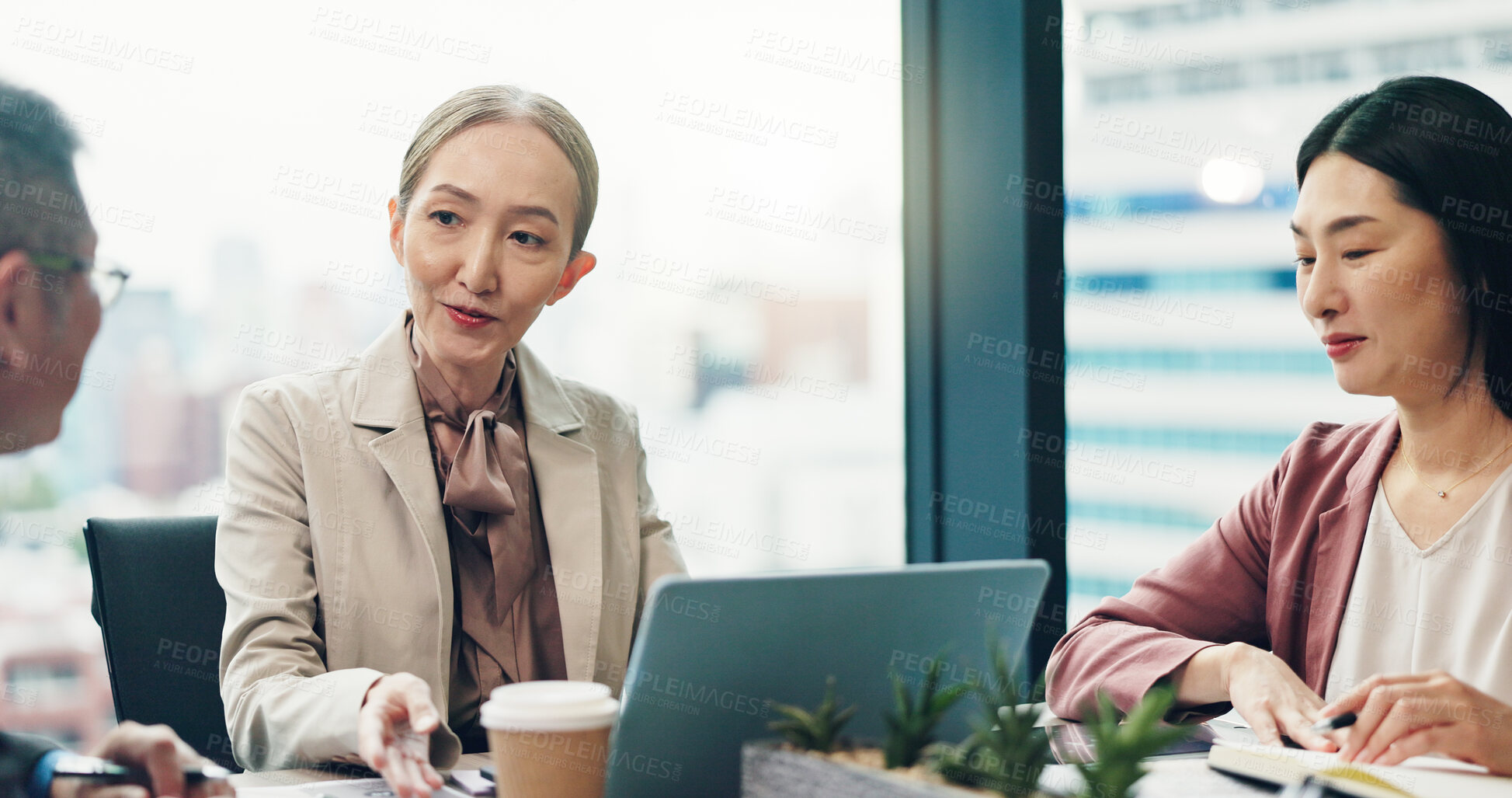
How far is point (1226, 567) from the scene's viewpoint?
1681mm

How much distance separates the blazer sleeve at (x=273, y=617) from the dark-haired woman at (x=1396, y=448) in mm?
968

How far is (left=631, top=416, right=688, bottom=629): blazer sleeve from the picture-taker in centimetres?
180

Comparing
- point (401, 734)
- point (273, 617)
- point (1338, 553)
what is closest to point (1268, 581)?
point (1338, 553)

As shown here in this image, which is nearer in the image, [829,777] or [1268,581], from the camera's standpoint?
[829,777]

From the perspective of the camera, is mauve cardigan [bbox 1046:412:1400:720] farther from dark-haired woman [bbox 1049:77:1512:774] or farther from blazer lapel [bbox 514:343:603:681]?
blazer lapel [bbox 514:343:603:681]

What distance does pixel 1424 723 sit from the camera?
3.68 ft

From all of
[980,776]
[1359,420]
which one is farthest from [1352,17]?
[980,776]

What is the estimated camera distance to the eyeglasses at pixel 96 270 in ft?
3.20

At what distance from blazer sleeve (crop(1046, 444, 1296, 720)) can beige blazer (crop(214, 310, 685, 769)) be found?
673 millimetres

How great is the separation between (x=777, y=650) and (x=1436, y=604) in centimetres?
108

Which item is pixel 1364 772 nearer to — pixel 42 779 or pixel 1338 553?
pixel 1338 553

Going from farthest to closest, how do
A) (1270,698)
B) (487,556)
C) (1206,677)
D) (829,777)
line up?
(487,556), (1206,677), (1270,698), (829,777)

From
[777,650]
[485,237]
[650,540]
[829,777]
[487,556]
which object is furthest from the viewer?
[650,540]

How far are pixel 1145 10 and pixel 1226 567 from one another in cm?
157
